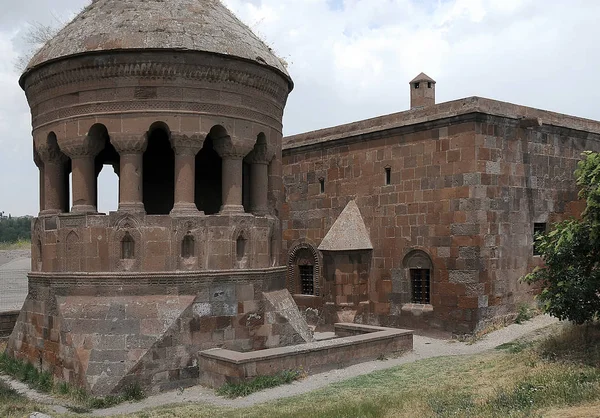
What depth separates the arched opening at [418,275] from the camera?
53.2 ft

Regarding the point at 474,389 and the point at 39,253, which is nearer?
the point at 474,389

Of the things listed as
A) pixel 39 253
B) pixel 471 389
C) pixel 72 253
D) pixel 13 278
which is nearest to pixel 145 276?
pixel 72 253

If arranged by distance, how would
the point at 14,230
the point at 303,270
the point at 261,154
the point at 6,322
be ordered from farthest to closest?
the point at 14,230
the point at 303,270
the point at 6,322
the point at 261,154

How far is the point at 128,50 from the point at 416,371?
301 inches

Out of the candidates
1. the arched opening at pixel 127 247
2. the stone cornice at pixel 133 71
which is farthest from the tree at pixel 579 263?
the arched opening at pixel 127 247

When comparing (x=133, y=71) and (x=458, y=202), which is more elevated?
(x=133, y=71)

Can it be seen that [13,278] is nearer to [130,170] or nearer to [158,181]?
[158,181]

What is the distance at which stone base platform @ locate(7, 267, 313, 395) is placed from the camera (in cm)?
1089

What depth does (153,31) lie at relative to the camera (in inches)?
459

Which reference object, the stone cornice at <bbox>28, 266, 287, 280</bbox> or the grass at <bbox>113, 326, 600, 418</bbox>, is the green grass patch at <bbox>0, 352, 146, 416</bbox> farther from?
the stone cornice at <bbox>28, 266, 287, 280</bbox>

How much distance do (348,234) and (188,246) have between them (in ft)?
22.4

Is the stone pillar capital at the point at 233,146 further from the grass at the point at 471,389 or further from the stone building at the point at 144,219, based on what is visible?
the grass at the point at 471,389

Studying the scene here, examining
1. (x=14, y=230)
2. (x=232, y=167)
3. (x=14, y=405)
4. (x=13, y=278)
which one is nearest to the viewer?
(x=14, y=405)

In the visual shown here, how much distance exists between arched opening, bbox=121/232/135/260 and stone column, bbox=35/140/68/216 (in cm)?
196
